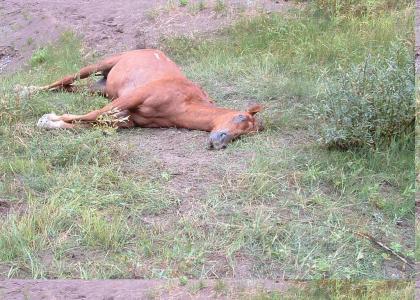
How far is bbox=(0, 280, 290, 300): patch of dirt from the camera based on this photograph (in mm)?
3928

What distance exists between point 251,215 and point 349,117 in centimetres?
140

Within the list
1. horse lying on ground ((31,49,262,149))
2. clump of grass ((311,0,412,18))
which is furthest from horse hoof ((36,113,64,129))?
clump of grass ((311,0,412,18))

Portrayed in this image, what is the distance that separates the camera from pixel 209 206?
491cm

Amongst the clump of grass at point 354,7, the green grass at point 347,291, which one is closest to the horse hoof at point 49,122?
the green grass at point 347,291

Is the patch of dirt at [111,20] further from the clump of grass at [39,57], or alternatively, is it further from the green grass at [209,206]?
the green grass at [209,206]

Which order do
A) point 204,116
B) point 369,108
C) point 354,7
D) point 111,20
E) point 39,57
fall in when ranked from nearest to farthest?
point 369,108
point 204,116
point 39,57
point 354,7
point 111,20

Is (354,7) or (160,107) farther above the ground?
(354,7)

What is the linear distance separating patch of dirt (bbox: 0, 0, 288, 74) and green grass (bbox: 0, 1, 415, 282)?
6.26 feet

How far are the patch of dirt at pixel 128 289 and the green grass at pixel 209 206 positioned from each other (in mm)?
69

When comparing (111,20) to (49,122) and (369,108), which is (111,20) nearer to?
(49,122)

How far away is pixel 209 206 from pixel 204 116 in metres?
1.71

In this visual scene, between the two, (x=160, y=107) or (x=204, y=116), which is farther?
(x=160, y=107)

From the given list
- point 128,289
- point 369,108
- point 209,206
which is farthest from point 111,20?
point 128,289

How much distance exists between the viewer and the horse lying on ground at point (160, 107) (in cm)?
623
